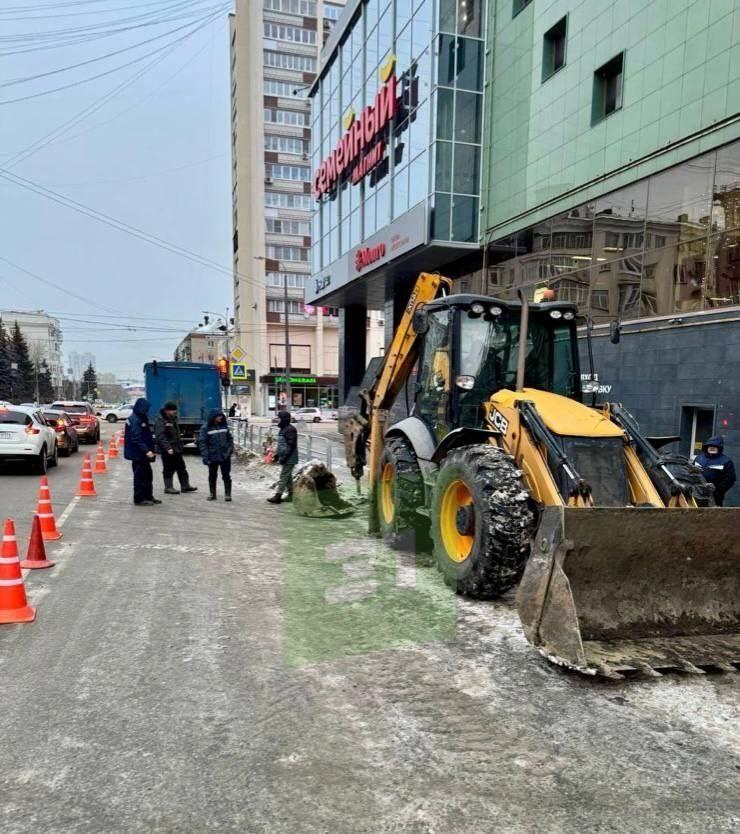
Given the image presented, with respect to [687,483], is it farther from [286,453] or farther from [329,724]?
[286,453]

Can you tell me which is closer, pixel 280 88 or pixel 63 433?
pixel 63 433

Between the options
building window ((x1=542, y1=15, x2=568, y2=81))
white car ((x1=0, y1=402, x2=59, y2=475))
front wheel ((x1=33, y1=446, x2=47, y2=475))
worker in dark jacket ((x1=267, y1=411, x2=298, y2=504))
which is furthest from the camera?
building window ((x1=542, y1=15, x2=568, y2=81))

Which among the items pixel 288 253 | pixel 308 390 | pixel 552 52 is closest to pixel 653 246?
pixel 552 52

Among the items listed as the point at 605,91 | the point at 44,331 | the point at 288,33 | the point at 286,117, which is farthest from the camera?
the point at 44,331

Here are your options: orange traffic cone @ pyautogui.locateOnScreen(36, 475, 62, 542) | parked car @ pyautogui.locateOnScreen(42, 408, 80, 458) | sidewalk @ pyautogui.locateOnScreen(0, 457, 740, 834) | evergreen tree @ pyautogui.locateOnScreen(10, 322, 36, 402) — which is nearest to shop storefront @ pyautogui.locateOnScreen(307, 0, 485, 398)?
parked car @ pyautogui.locateOnScreen(42, 408, 80, 458)

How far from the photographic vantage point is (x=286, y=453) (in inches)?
415

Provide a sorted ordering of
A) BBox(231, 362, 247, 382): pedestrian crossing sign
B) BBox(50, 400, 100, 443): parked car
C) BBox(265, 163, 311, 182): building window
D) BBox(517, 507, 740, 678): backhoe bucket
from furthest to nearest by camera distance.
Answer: BBox(265, 163, 311, 182): building window → BBox(50, 400, 100, 443): parked car → BBox(231, 362, 247, 382): pedestrian crossing sign → BBox(517, 507, 740, 678): backhoe bucket

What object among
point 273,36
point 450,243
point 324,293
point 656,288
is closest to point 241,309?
point 273,36

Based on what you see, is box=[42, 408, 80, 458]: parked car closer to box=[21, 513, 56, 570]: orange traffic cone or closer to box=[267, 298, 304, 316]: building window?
box=[21, 513, 56, 570]: orange traffic cone

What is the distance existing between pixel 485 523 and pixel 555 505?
0.77m

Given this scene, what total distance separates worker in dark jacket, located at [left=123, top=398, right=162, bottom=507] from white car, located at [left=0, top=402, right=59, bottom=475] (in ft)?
14.5

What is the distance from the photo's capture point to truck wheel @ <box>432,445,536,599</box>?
193 inches

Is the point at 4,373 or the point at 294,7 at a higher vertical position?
the point at 294,7

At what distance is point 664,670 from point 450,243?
15545 millimetres
